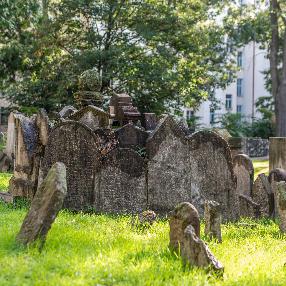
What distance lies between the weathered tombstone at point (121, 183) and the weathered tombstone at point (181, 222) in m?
2.94

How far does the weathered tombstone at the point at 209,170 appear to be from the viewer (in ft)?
30.3

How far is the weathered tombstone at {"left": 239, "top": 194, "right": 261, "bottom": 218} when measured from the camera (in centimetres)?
996

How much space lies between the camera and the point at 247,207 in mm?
9992

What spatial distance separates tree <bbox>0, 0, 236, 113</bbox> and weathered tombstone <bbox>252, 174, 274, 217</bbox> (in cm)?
1452

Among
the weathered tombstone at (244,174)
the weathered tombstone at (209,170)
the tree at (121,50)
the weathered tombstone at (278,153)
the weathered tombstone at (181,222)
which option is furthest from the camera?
the tree at (121,50)

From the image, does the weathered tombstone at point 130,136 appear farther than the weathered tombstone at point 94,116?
No

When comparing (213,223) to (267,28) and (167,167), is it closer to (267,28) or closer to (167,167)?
(167,167)

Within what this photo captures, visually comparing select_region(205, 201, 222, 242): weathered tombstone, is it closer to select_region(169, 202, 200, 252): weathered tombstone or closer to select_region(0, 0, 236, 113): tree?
select_region(169, 202, 200, 252): weathered tombstone

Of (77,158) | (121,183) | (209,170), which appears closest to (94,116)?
(77,158)

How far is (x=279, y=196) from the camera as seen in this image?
24.9ft

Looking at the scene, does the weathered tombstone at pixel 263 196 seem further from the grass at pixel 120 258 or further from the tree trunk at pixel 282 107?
the tree trunk at pixel 282 107

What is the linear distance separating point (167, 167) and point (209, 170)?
703mm

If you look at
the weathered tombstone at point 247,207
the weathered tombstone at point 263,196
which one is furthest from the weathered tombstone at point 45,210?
the weathered tombstone at point 263,196

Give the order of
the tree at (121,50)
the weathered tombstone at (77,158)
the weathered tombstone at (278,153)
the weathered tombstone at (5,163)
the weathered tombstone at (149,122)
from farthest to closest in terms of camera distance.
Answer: the tree at (121,50)
the weathered tombstone at (5,163)
the weathered tombstone at (278,153)
the weathered tombstone at (149,122)
the weathered tombstone at (77,158)
